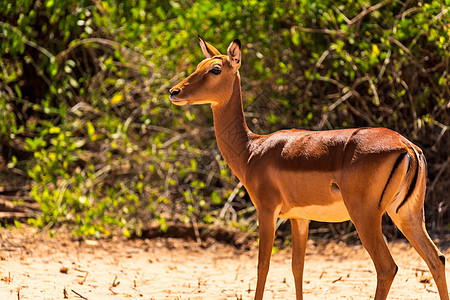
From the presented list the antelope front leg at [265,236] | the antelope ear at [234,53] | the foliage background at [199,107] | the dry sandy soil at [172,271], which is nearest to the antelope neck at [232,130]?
the antelope ear at [234,53]

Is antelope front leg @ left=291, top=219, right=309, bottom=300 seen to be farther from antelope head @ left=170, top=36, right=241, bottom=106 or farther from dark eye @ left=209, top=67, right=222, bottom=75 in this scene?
dark eye @ left=209, top=67, right=222, bottom=75

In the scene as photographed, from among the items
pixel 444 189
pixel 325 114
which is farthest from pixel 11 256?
pixel 444 189

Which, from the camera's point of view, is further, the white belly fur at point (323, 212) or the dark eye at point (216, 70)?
the dark eye at point (216, 70)

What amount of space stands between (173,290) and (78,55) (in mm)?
5304

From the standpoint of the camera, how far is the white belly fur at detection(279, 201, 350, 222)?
4016 mm

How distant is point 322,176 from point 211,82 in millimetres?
1163

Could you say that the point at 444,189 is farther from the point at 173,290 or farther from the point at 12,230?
the point at 12,230

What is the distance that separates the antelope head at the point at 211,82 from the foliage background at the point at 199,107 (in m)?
2.44

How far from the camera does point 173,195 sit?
833cm

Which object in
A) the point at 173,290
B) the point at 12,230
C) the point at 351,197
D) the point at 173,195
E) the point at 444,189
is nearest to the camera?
the point at 351,197

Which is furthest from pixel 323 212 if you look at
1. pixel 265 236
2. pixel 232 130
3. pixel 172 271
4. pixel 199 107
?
pixel 199 107

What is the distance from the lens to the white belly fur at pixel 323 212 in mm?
4016

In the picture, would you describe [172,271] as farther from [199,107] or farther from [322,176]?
[322,176]

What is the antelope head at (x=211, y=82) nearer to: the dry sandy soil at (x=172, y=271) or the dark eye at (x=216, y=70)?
the dark eye at (x=216, y=70)
